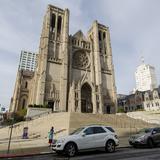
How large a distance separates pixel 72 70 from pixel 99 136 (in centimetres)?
4133

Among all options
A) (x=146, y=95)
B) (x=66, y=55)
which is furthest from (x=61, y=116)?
(x=146, y=95)

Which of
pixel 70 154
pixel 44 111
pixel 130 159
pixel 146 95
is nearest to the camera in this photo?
pixel 130 159

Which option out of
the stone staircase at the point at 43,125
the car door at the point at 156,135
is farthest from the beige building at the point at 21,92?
the car door at the point at 156,135

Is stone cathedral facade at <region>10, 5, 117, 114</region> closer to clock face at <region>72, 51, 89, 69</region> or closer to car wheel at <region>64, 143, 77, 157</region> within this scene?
clock face at <region>72, 51, 89, 69</region>

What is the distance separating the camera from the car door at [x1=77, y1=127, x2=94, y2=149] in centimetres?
979

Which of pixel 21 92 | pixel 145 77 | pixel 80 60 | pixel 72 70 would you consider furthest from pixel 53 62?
pixel 145 77

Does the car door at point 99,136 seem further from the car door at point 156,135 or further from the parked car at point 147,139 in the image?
the car door at point 156,135

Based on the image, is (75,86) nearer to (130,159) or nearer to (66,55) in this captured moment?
(66,55)

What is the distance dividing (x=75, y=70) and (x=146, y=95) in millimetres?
36972

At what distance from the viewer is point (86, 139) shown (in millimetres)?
10016

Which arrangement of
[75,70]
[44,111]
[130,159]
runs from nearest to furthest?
[130,159]
[44,111]
[75,70]

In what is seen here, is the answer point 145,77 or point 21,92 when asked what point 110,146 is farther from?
point 145,77

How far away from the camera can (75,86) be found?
45.9 m

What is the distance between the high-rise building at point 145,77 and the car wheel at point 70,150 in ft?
489
